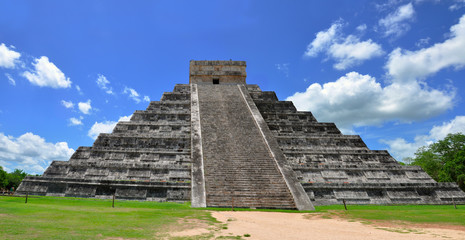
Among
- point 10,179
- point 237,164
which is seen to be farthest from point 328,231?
point 10,179

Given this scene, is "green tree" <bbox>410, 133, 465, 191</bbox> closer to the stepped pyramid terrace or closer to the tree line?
the stepped pyramid terrace

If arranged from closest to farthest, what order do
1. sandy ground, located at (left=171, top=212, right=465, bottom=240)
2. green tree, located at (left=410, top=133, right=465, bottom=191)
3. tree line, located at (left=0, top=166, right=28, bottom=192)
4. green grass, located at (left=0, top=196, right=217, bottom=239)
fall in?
green grass, located at (left=0, top=196, right=217, bottom=239) < sandy ground, located at (left=171, top=212, right=465, bottom=240) < green tree, located at (left=410, top=133, right=465, bottom=191) < tree line, located at (left=0, top=166, right=28, bottom=192)

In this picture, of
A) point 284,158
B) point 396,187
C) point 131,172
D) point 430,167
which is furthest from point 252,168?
point 430,167

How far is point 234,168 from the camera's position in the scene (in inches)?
479

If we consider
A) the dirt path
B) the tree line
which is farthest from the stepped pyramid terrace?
the tree line

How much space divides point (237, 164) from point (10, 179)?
56.6 meters

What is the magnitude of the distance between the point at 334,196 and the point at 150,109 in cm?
1275

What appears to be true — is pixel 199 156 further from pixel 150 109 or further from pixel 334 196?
pixel 150 109

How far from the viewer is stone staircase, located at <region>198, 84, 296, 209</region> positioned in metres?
10.4

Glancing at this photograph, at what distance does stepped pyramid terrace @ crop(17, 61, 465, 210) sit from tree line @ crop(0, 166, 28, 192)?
35.7 metres

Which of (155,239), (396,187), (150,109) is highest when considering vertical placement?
(150,109)

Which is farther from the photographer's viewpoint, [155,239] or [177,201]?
[177,201]

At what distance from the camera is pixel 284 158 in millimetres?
13117

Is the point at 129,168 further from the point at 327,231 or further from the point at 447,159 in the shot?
the point at 447,159
